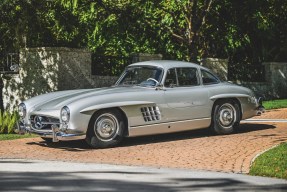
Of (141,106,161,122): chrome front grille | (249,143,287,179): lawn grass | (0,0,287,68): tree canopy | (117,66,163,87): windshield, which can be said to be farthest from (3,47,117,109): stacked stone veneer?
(249,143,287,179): lawn grass

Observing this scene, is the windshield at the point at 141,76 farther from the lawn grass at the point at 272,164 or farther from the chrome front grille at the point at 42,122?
the lawn grass at the point at 272,164

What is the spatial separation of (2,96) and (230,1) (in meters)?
9.15

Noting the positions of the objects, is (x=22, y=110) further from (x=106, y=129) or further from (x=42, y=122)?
(x=106, y=129)

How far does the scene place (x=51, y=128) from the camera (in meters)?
9.27

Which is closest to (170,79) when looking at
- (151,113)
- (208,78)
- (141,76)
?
(141,76)

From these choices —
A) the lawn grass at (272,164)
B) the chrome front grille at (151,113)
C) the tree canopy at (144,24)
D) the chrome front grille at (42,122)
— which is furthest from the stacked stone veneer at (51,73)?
the lawn grass at (272,164)

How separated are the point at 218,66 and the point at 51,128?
12.6m

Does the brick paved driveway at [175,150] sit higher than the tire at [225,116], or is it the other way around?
the tire at [225,116]

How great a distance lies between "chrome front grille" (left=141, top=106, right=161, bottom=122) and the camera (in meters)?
9.91

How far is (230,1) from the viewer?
66.7 feet

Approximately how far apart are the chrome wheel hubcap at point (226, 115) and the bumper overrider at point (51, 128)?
10.6 feet

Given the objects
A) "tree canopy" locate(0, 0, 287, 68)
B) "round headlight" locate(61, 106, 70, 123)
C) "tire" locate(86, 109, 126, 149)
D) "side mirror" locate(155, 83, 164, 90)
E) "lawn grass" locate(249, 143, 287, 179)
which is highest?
"tree canopy" locate(0, 0, 287, 68)

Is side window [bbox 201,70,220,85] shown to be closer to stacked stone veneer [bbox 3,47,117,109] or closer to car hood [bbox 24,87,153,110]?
car hood [bbox 24,87,153,110]

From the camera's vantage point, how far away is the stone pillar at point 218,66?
67.3 ft
